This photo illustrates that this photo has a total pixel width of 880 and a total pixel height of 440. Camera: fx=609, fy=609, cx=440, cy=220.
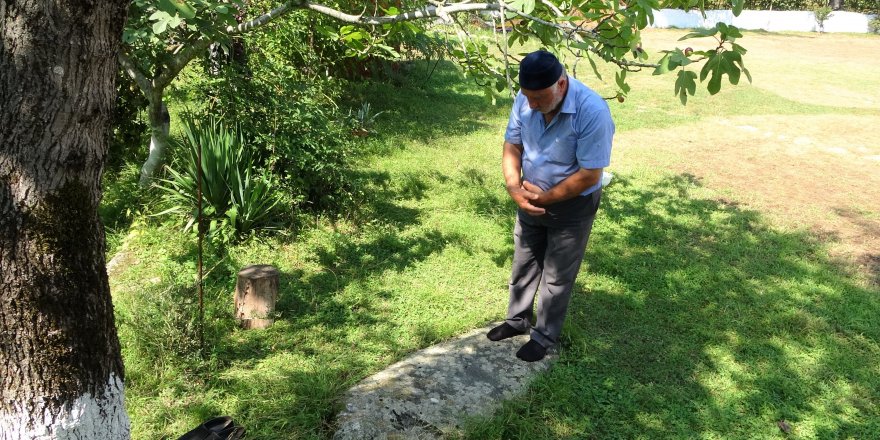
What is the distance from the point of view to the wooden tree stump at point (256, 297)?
412 cm

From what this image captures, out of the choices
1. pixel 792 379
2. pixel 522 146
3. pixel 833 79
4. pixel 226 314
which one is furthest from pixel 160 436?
pixel 833 79

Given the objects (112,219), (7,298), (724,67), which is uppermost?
(724,67)

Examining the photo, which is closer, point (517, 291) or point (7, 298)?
point (7, 298)

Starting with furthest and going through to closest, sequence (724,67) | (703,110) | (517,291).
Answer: (703,110) → (517,291) → (724,67)

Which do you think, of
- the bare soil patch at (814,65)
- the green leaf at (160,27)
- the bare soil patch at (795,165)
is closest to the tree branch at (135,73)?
the green leaf at (160,27)

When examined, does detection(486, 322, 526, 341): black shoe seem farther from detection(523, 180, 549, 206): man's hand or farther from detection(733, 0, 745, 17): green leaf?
detection(733, 0, 745, 17): green leaf

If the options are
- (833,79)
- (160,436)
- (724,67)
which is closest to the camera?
(724,67)

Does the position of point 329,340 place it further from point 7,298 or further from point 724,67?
point 724,67

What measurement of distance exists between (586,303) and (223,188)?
321 cm

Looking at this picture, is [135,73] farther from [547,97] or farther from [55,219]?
[547,97]

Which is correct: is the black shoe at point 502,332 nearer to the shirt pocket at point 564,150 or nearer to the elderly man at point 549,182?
the elderly man at point 549,182

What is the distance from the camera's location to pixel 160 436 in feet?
10.4

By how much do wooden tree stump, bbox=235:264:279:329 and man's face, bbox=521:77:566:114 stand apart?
84.3 inches

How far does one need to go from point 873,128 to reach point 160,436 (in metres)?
12.7
